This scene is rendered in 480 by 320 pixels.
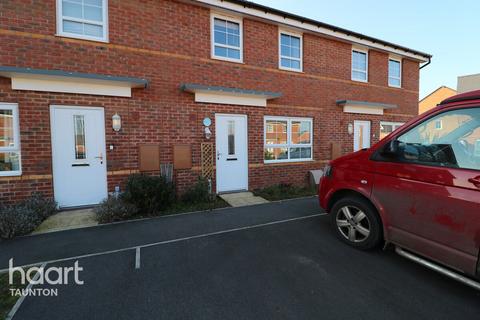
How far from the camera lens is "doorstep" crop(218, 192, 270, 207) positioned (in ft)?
19.8

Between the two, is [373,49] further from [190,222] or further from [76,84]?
[76,84]

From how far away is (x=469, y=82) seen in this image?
20.0 meters

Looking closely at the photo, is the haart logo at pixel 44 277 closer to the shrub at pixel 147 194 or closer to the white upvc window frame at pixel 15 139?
the shrub at pixel 147 194

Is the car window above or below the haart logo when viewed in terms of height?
above

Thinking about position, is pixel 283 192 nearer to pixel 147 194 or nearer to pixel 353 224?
pixel 353 224

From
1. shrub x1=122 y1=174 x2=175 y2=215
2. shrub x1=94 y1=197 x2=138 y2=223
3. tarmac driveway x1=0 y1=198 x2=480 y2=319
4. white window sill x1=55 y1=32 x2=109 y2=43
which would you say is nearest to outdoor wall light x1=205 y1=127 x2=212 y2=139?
shrub x1=122 y1=174 x2=175 y2=215

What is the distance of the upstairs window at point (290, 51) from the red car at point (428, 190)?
216 inches

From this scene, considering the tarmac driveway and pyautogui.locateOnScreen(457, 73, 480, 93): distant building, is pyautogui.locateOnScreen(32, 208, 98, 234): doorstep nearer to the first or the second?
the tarmac driveway

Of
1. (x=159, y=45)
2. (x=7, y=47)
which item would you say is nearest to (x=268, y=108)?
(x=159, y=45)

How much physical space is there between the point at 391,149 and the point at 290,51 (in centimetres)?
613

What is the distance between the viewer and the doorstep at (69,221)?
436cm

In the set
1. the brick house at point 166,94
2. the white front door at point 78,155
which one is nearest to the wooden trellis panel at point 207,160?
the brick house at point 166,94

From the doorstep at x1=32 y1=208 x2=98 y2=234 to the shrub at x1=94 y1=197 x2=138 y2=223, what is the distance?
0.60ft

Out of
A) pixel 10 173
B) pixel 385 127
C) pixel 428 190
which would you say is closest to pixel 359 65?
Answer: pixel 385 127
